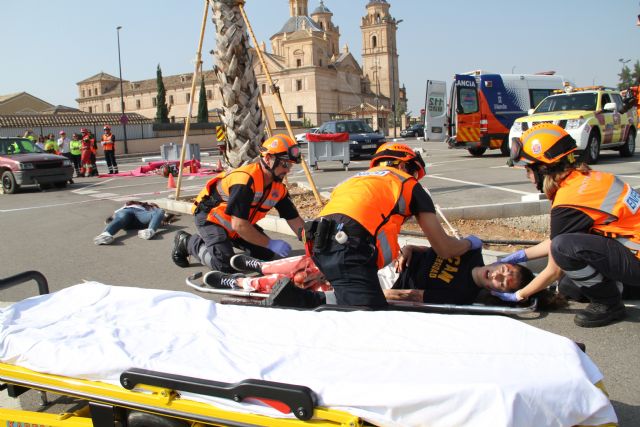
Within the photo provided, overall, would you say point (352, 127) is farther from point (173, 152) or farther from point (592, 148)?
point (592, 148)

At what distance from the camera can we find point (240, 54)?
33.8 feet

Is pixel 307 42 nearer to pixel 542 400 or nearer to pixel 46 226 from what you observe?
pixel 46 226

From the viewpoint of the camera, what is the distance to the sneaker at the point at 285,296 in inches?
155

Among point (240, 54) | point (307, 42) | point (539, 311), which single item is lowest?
point (539, 311)

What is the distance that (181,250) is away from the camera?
6395 millimetres

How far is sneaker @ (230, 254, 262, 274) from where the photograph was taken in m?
5.50

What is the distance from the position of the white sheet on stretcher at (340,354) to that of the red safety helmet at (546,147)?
1.76 m

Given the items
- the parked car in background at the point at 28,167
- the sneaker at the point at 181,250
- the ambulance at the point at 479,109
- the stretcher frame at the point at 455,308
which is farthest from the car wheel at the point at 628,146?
the parked car in background at the point at 28,167

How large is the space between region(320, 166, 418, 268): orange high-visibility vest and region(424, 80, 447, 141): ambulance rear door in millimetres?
16602

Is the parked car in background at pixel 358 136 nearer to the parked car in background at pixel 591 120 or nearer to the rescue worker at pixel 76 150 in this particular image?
the parked car in background at pixel 591 120

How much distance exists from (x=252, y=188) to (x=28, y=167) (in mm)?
12222

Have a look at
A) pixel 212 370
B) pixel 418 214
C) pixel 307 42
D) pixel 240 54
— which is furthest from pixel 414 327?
pixel 307 42

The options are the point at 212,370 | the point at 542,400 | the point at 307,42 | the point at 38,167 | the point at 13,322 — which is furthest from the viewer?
the point at 307,42

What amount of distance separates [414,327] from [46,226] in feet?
29.1
